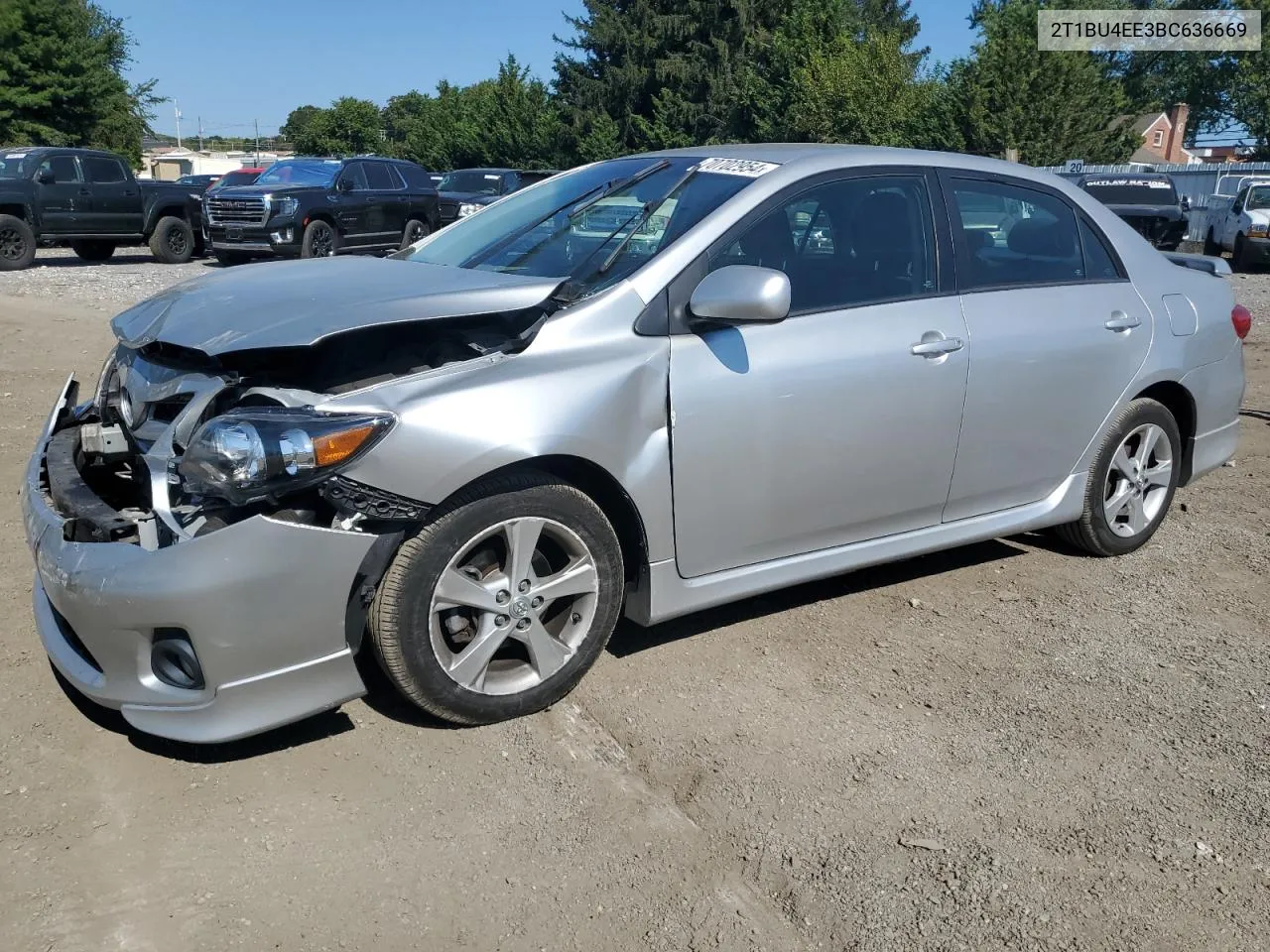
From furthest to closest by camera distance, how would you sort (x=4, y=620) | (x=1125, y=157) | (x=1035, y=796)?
(x=1125, y=157)
(x=4, y=620)
(x=1035, y=796)

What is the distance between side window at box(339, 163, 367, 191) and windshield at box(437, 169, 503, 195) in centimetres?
435

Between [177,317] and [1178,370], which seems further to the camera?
[1178,370]

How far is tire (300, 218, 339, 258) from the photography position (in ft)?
58.2

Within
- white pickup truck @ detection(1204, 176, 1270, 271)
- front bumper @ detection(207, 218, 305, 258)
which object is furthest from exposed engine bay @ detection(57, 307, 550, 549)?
white pickup truck @ detection(1204, 176, 1270, 271)

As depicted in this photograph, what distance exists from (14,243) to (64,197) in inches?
44.3

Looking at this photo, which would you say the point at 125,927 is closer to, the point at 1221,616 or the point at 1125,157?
the point at 1221,616

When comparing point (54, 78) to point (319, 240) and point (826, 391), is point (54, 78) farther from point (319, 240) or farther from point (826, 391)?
point (826, 391)

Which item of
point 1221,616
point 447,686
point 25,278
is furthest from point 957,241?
point 25,278

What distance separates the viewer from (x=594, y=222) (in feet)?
13.2

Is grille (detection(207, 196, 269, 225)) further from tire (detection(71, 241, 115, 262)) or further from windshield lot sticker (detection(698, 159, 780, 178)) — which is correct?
windshield lot sticker (detection(698, 159, 780, 178))

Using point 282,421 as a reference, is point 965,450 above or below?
below

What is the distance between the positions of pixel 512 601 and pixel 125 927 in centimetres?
127

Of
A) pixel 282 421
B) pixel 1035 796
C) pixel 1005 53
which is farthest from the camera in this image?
pixel 1005 53

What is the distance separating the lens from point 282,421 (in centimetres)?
289
